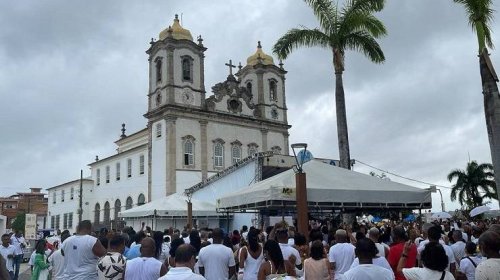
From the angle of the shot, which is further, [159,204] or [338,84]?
[159,204]

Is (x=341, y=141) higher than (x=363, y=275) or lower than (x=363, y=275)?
higher

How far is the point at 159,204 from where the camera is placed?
2509cm

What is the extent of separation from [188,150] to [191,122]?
2433mm

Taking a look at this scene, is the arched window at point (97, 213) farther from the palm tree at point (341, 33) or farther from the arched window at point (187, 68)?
the palm tree at point (341, 33)

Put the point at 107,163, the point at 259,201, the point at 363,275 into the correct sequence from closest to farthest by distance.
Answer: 1. the point at 363,275
2. the point at 259,201
3. the point at 107,163

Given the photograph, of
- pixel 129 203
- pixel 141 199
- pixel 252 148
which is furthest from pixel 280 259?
pixel 129 203

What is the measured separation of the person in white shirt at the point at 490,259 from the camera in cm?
475

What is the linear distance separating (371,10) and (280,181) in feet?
30.4

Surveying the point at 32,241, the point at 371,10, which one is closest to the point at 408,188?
the point at 371,10

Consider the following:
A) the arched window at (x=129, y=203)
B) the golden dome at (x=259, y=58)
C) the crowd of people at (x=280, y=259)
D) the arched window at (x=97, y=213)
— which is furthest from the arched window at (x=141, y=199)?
the crowd of people at (x=280, y=259)

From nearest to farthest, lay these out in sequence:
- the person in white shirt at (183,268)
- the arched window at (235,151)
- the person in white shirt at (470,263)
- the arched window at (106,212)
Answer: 1. the person in white shirt at (183,268)
2. the person in white shirt at (470,263)
3. the arched window at (235,151)
4. the arched window at (106,212)

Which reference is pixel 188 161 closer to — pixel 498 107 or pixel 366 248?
pixel 498 107

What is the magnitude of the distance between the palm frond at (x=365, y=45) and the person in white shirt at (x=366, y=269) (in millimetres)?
15104

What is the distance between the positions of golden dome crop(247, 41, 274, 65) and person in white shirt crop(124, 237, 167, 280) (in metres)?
44.2
